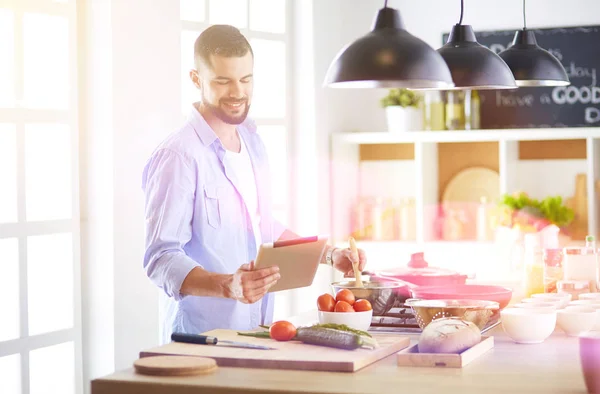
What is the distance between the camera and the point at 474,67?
3322 millimetres

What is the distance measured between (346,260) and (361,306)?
57 cm

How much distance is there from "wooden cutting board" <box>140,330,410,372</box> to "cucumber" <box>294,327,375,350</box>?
0.01 m

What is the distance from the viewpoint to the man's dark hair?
3.33m

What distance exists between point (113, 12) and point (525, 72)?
5.61 feet

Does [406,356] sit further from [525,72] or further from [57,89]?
[57,89]

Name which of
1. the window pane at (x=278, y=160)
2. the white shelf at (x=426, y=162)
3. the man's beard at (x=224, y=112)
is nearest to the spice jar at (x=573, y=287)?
the man's beard at (x=224, y=112)

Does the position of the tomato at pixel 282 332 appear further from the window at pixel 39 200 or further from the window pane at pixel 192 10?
the window pane at pixel 192 10

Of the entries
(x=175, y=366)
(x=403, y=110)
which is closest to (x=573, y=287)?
(x=175, y=366)

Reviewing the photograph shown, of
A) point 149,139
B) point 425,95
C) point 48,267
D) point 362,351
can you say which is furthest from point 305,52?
point 362,351

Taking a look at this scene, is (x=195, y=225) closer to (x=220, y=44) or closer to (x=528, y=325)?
(x=220, y=44)

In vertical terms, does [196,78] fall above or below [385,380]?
above

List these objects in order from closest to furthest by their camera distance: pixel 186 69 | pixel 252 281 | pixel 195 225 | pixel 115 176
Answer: pixel 252 281 → pixel 195 225 → pixel 115 176 → pixel 186 69

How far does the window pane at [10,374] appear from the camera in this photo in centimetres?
370

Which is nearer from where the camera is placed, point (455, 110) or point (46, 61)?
point (46, 61)
